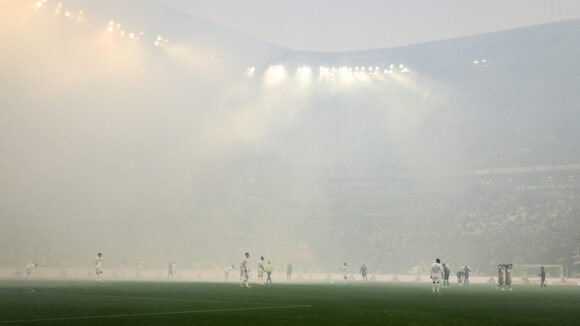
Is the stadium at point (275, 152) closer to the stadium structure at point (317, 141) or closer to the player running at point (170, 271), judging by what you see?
the stadium structure at point (317, 141)

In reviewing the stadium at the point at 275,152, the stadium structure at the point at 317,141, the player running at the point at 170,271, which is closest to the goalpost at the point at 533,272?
the stadium at the point at 275,152

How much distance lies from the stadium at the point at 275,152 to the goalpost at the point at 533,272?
0.18 meters

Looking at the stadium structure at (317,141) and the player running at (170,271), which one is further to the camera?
the stadium structure at (317,141)

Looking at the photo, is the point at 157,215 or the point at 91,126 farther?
the point at 157,215

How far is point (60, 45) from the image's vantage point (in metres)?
52.7

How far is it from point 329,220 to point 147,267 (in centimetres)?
2217

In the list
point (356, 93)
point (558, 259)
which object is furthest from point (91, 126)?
point (558, 259)

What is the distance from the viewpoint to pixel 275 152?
75.1 metres

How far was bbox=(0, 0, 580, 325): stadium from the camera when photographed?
54.5 meters

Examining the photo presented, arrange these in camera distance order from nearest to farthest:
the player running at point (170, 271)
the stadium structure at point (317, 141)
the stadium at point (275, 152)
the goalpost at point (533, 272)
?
1. the goalpost at point (533, 272)
2. the player running at point (170, 271)
3. the stadium at point (275, 152)
4. the stadium structure at point (317, 141)

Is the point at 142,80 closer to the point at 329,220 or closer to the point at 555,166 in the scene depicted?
the point at 329,220

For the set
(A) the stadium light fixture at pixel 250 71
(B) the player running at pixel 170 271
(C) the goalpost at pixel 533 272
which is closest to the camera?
(C) the goalpost at pixel 533 272

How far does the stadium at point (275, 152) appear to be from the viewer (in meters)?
54.5

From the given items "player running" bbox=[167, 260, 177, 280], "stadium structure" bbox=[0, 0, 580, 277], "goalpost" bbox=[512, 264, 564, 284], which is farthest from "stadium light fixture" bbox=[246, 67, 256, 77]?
"goalpost" bbox=[512, 264, 564, 284]
